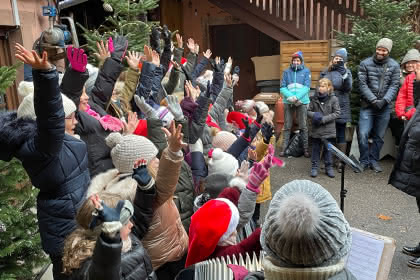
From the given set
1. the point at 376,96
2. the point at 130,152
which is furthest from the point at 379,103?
the point at 130,152

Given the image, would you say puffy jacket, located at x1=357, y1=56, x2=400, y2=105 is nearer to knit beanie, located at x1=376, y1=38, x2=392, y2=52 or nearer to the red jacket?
knit beanie, located at x1=376, y1=38, x2=392, y2=52

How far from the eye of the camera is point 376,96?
7.15 metres

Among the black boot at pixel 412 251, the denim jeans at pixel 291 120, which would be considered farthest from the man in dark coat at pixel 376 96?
the black boot at pixel 412 251

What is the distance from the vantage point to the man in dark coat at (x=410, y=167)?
4.20 m

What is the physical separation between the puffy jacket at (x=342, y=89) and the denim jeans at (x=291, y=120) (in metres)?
0.96

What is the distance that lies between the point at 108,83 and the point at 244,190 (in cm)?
179

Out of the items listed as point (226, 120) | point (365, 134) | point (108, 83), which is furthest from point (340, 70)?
point (108, 83)

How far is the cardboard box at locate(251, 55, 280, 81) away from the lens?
10.3 meters

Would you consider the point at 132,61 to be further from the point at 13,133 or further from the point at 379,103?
the point at 379,103

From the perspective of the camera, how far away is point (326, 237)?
137 centimetres

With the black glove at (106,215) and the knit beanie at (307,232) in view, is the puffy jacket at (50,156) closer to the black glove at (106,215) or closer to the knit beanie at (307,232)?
the black glove at (106,215)

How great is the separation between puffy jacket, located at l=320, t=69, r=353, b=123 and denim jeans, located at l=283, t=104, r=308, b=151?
3.16ft

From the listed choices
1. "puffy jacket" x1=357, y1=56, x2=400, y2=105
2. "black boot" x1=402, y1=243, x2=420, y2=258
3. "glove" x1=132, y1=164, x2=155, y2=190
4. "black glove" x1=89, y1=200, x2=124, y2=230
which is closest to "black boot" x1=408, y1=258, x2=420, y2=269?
"black boot" x1=402, y1=243, x2=420, y2=258

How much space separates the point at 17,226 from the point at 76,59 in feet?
4.29
